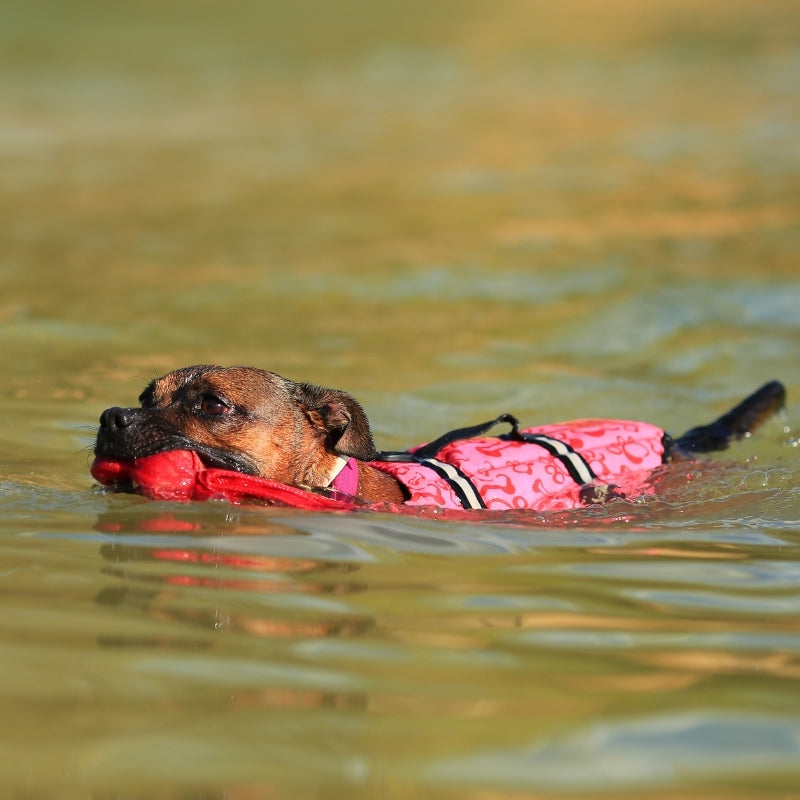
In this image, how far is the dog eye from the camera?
267 inches

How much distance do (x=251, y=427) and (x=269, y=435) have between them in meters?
0.10

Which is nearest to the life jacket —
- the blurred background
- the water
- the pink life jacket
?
the pink life jacket

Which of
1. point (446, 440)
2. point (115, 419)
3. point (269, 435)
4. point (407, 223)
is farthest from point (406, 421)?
point (407, 223)

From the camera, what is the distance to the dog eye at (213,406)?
22.2 feet

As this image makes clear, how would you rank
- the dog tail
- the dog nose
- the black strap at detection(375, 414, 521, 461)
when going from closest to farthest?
the dog nose → the black strap at detection(375, 414, 521, 461) → the dog tail

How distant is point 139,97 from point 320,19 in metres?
13.4

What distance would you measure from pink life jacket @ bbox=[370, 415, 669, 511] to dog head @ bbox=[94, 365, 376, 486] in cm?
31

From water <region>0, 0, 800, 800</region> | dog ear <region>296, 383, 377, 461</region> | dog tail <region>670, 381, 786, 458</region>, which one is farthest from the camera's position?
dog tail <region>670, 381, 786, 458</region>

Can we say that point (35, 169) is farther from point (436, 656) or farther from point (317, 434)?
point (436, 656)

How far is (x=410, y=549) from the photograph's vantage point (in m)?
6.00

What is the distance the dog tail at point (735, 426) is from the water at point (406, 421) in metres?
0.21

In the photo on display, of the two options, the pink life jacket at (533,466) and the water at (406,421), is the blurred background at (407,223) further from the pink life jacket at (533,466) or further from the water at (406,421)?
the pink life jacket at (533,466)

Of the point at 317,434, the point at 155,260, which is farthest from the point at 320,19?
the point at 317,434

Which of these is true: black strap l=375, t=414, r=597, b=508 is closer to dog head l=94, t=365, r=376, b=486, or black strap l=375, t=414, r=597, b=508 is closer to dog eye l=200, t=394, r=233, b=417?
dog head l=94, t=365, r=376, b=486
